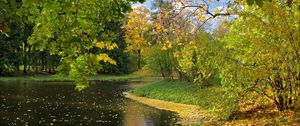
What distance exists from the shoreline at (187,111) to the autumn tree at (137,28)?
31582 mm

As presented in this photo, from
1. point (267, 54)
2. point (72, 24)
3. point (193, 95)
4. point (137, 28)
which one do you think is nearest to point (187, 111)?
point (193, 95)

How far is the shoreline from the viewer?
16233 millimetres

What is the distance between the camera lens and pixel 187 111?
20.8 meters

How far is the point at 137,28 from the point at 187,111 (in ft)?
133

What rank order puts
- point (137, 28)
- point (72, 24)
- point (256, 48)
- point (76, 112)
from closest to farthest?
point (72, 24), point (256, 48), point (76, 112), point (137, 28)

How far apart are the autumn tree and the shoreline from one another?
3158cm

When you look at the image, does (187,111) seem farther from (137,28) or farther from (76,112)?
(137,28)

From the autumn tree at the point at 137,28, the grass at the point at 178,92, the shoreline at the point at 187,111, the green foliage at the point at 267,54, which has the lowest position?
the shoreline at the point at 187,111

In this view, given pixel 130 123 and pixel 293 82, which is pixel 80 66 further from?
pixel 130 123

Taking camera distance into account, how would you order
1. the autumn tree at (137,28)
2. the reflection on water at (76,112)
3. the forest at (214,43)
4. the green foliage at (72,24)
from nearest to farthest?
the green foliage at (72,24), the forest at (214,43), the reflection on water at (76,112), the autumn tree at (137,28)

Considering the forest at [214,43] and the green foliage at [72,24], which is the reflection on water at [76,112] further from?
the green foliage at [72,24]

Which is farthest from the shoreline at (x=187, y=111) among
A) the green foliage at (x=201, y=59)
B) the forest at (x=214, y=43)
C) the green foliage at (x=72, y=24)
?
the green foliage at (x=72, y=24)

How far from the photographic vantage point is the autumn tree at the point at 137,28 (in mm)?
59562

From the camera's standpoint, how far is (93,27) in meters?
7.44
